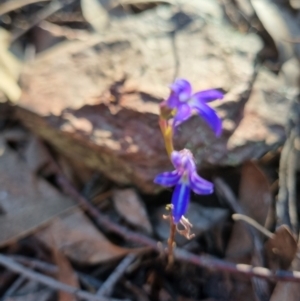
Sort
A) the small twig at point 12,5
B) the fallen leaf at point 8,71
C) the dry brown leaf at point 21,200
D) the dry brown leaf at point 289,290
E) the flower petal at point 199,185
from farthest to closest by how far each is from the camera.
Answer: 1. the small twig at point 12,5
2. the fallen leaf at point 8,71
3. the dry brown leaf at point 21,200
4. the dry brown leaf at point 289,290
5. the flower petal at point 199,185

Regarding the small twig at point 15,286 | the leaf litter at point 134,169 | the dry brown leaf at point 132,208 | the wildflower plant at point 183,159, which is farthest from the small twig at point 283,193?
the small twig at point 15,286

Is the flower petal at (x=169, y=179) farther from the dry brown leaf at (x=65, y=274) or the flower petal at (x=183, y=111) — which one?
the dry brown leaf at (x=65, y=274)

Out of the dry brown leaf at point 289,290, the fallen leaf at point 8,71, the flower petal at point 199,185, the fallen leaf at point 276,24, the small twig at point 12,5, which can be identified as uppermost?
the flower petal at point 199,185

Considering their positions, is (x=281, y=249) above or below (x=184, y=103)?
below

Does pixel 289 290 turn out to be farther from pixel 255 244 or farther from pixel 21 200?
pixel 21 200

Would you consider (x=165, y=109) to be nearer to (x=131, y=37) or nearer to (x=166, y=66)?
(x=166, y=66)

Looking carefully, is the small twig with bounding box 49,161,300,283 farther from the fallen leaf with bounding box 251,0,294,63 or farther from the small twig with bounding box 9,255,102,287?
the fallen leaf with bounding box 251,0,294,63

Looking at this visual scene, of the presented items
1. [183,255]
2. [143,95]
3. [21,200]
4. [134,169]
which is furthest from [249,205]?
[21,200]
